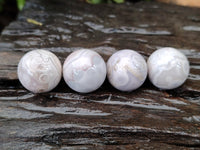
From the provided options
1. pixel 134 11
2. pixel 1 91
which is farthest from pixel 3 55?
pixel 134 11

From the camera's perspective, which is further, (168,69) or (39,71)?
(168,69)

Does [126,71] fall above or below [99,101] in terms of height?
above

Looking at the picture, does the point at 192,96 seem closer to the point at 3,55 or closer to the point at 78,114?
the point at 78,114

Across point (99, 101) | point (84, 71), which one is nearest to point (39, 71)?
point (84, 71)

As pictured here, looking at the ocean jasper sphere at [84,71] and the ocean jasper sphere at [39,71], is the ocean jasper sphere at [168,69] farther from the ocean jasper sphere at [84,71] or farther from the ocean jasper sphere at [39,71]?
the ocean jasper sphere at [39,71]

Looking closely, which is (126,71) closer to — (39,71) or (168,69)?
(168,69)
